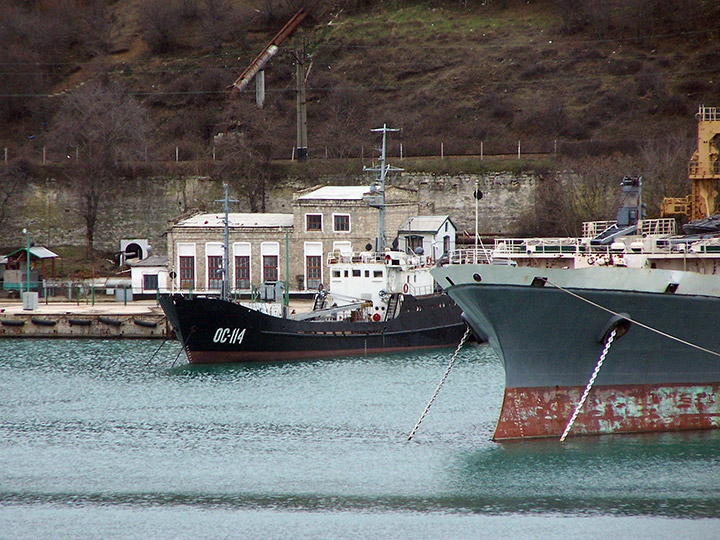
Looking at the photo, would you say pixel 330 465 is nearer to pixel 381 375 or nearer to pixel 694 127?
pixel 381 375

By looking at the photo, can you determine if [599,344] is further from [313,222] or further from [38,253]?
[38,253]

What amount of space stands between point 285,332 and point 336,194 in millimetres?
15400

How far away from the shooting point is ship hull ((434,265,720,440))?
21.6 metres

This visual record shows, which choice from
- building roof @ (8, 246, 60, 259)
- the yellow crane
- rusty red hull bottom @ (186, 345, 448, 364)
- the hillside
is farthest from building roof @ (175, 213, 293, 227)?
the yellow crane

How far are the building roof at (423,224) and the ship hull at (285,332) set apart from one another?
9158mm

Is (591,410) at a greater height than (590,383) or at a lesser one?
lesser

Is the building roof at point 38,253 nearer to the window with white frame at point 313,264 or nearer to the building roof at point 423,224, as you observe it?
the window with white frame at point 313,264

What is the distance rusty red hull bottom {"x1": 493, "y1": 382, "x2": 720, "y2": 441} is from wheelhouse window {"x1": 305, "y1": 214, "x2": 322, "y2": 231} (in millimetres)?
27450

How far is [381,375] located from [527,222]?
80.8ft

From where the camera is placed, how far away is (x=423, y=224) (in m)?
49.0

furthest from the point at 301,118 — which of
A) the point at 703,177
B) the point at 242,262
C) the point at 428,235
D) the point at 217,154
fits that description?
the point at 703,177

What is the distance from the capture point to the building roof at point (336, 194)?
49.3 meters

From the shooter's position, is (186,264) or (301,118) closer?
(186,264)

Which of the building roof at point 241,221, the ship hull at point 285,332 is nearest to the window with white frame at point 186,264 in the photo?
the building roof at point 241,221
